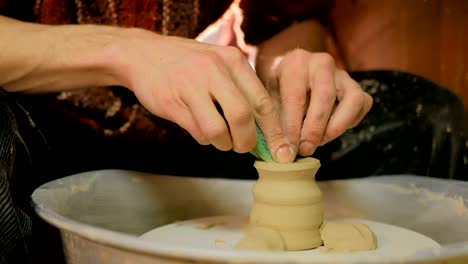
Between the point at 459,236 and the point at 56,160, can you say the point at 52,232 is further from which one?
the point at 459,236

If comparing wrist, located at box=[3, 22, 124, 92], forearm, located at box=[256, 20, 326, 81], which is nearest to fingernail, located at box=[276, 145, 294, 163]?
wrist, located at box=[3, 22, 124, 92]

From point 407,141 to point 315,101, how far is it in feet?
1.21

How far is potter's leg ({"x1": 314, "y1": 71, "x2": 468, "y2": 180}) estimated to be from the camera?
1074 mm

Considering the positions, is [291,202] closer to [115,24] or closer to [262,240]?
[262,240]

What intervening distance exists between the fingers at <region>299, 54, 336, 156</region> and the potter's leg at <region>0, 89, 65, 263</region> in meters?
0.37

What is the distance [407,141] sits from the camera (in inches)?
42.8

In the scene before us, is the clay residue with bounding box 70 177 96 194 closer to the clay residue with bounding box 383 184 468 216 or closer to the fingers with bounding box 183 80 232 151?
the fingers with bounding box 183 80 232 151

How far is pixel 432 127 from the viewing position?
1.07 m

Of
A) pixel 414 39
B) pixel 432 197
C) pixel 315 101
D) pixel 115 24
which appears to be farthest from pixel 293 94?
pixel 414 39

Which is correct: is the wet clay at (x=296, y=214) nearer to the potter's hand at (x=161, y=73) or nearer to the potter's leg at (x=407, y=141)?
the potter's hand at (x=161, y=73)

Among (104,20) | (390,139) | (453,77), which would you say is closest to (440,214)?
(390,139)

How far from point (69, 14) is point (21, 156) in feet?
1.22

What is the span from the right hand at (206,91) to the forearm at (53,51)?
0.29ft

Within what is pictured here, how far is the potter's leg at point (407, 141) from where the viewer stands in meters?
1.07
